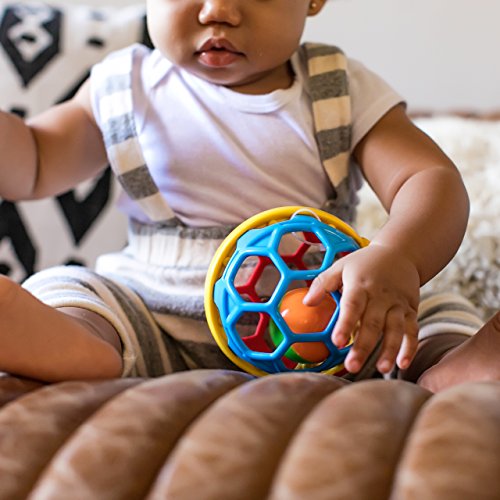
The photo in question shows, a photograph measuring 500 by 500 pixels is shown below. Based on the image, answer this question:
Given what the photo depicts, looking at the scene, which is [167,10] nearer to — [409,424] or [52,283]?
[52,283]

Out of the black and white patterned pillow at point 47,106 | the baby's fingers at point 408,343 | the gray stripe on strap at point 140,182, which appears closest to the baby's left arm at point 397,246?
the baby's fingers at point 408,343

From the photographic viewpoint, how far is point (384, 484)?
0.45 meters

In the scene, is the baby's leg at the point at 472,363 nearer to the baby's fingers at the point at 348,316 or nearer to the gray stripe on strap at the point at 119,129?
the baby's fingers at the point at 348,316

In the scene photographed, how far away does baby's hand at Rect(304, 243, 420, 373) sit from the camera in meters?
0.65

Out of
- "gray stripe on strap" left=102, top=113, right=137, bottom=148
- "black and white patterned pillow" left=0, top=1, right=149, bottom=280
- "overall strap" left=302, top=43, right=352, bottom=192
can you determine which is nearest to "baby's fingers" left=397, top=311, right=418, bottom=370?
"overall strap" left=302, top=43, right=352, bottom=192

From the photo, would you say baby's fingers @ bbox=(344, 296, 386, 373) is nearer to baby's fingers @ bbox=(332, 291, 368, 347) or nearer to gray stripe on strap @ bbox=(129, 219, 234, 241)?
baby's fingers @ bbox=(332, 291, 368, 347)

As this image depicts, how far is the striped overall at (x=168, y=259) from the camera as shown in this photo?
2.98 ft

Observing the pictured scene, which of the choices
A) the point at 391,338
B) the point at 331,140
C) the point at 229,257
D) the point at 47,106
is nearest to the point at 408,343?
the point at 391,338

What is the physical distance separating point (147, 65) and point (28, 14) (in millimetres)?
386

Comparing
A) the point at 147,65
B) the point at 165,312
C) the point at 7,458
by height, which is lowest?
the point at 165,312

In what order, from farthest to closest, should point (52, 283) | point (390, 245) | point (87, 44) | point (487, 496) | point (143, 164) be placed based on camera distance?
point (87, 44), point (143, 164), point (52, 283), point (390, 245), point (487, 496)

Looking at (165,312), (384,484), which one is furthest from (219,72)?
(384,484)

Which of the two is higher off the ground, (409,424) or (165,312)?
(409,424)

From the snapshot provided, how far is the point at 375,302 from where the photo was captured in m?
0.67
